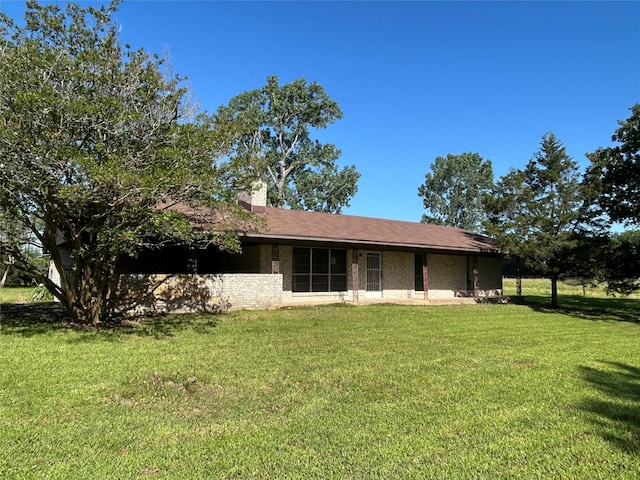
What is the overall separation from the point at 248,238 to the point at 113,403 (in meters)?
8.95

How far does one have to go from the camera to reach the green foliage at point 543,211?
50.5 feet

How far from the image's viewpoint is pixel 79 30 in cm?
833

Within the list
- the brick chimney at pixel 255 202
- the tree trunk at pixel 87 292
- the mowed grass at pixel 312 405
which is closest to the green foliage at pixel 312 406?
the mowed grass at pixel 312 405

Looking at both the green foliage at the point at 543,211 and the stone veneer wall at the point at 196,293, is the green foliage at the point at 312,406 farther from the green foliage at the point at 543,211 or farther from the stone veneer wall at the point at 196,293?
the green foliage at the point at 543,211

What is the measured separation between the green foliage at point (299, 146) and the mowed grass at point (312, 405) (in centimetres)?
2840

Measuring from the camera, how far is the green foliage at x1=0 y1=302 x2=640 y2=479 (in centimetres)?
323

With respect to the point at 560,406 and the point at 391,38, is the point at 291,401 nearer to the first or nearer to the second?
the point at 560,406

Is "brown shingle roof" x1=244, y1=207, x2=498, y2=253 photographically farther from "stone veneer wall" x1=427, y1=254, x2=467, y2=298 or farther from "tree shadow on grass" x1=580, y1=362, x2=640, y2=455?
"tree shadow on grass" x1=580, y1=362, x2=640, y2=455

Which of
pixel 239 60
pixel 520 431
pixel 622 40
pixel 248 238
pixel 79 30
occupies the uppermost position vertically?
pixel 239 60

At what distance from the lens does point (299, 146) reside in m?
37.7

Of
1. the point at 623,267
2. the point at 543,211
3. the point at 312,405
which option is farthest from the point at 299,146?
the point at 312,405

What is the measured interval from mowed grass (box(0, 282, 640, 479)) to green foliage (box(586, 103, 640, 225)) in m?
7.51

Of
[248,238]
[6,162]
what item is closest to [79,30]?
[6,162]

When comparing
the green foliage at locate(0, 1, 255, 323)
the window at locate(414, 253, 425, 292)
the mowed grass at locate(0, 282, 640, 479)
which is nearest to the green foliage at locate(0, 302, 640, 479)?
the mowed grass at locate(0, 282, 640, 479)
